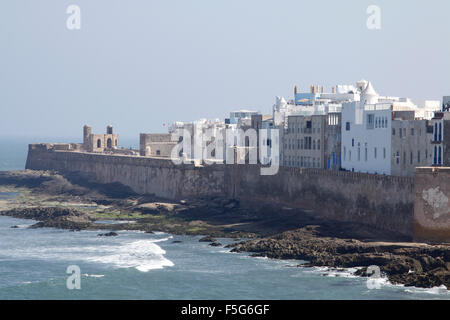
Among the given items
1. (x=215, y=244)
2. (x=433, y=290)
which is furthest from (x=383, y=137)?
(x=433, y=290)

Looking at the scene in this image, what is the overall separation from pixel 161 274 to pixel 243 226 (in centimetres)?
1911

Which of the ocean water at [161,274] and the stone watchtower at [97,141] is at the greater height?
the stone watchtower at [97,141]

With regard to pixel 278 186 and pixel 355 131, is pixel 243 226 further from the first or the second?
pixel 355 131

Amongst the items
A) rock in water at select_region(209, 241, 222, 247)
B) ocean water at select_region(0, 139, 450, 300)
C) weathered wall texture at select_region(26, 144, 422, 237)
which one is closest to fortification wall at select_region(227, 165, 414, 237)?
weathered wall texture at select_region(26, 144, 422, 237)

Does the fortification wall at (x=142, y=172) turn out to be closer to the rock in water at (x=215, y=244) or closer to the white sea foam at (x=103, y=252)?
the white sea foam at (x=103, y=252)

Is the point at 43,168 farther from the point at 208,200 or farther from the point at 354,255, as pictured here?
the point at 354,255

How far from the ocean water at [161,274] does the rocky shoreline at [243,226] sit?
1.81m

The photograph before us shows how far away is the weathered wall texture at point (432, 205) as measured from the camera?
5962cm

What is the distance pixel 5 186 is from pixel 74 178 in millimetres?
10833

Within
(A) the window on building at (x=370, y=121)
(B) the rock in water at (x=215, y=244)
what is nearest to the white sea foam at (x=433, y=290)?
(B) the rock in water at (x=215, y=244)

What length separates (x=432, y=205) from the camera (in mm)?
60219

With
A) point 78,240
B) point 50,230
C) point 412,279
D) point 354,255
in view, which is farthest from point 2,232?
point 412,279

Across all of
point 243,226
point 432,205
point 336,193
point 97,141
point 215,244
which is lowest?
point 215,244

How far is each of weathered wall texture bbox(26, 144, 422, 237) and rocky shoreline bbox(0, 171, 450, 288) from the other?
1.44 m
